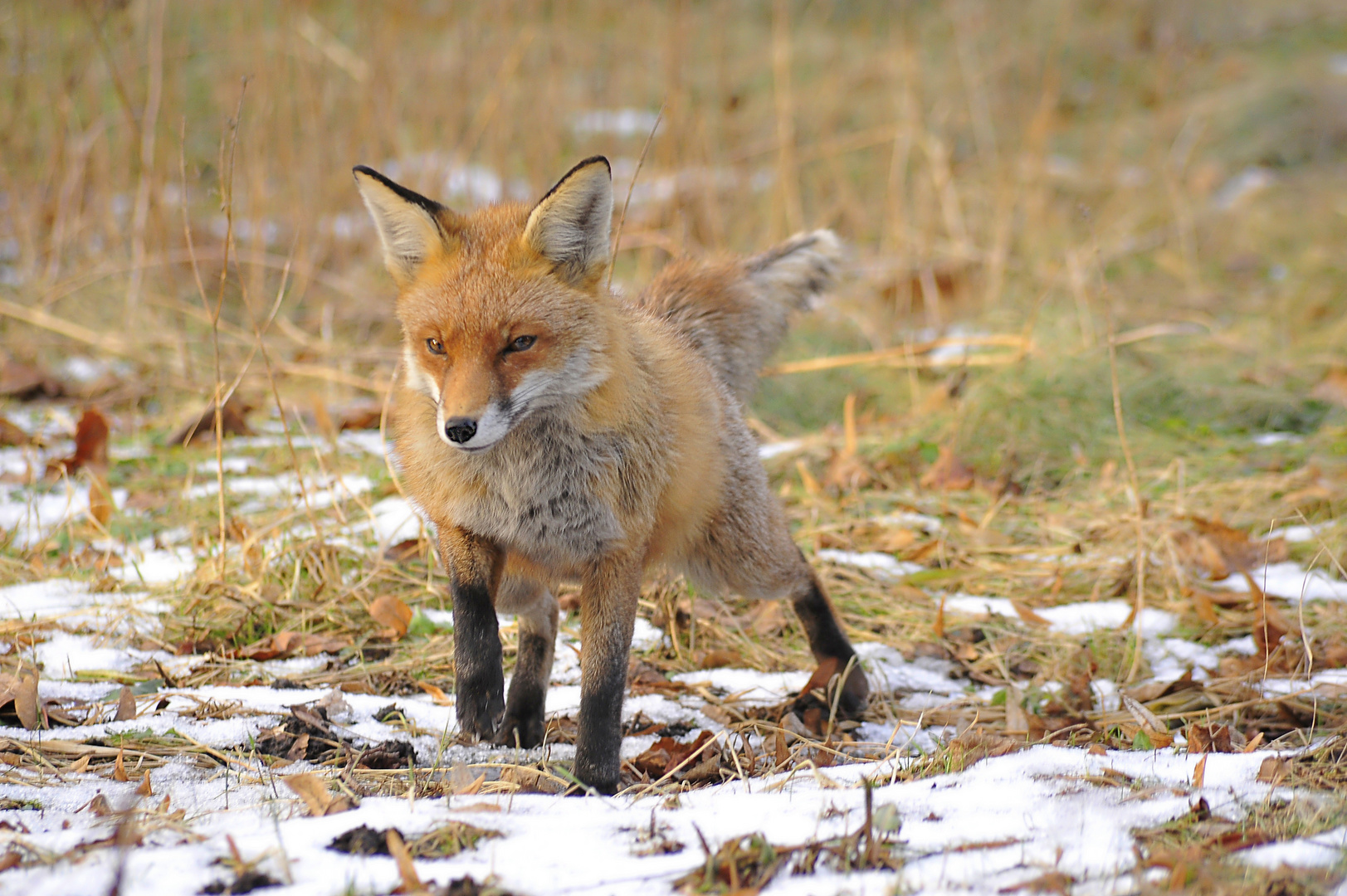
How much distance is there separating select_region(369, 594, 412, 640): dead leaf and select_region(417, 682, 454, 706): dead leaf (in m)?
0.34

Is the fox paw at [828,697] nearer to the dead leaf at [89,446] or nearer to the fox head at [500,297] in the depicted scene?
the fox head at [500,297]

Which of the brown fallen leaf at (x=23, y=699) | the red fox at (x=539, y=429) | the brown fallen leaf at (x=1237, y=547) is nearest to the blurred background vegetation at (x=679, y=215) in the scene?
the brown fallen leaf at (x=1237, y=547)

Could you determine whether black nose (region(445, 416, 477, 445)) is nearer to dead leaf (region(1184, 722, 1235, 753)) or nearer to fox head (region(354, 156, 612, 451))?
fox head (region(354, 156, 612, 451))

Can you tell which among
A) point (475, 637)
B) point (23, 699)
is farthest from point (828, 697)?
point (23, 699)

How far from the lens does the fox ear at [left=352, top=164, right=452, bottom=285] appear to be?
2.76 metres

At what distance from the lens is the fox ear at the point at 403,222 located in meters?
2.76

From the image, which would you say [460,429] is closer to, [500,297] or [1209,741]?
[500,297]

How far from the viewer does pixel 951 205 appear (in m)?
7.82

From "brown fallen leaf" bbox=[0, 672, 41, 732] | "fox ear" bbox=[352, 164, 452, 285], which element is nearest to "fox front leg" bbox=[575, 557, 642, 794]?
"fox ear" bbox=[352, 164, 452, 285]

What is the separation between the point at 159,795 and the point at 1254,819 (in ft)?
7.88

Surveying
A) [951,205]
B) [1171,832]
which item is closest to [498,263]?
[1171,832]

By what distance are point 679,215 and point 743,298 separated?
1056 mm

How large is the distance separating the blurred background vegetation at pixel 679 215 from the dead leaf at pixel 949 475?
152 millimetres

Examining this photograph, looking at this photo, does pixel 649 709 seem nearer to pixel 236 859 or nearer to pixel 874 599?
pixel 874 599
